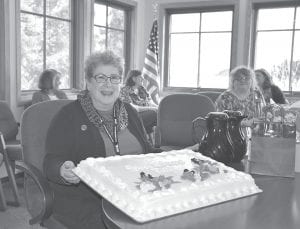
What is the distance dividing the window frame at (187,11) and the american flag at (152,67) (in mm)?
241

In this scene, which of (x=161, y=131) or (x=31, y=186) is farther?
(x=161, y=131)

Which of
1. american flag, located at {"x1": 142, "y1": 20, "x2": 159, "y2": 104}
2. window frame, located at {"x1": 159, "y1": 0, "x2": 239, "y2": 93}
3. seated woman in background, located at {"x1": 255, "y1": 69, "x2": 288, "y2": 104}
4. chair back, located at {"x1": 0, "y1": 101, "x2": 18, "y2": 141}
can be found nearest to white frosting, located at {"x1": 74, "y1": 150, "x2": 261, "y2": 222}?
chair back, located at {"x1": 0, "y1": 101, "x2": 18, "y2": 141}

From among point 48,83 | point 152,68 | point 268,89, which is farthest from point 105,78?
point 152,68

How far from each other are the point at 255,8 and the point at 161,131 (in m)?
3.17

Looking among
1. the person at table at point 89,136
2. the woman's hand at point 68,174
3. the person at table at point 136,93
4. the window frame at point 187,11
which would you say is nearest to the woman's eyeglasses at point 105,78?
the person at table at point 89,136

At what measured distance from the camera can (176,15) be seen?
5.83 metres

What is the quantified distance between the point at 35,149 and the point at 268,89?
3428 millimetres

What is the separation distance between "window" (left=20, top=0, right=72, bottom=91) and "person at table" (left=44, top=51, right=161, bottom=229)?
2425 millimetres

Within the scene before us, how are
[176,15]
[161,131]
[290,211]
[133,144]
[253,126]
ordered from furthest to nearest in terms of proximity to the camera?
1. [176,15]
2. [161,131]
3. [133,144]
4. [253,126]
5. [290,211]

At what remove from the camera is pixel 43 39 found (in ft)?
13.7

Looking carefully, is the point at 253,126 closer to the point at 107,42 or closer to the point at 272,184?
the point at 272,184

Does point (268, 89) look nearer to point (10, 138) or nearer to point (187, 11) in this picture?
point (187, 11)

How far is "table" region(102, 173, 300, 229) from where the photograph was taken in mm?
891

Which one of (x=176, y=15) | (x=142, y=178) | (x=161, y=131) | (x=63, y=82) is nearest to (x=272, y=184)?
(x=142, y=178)
